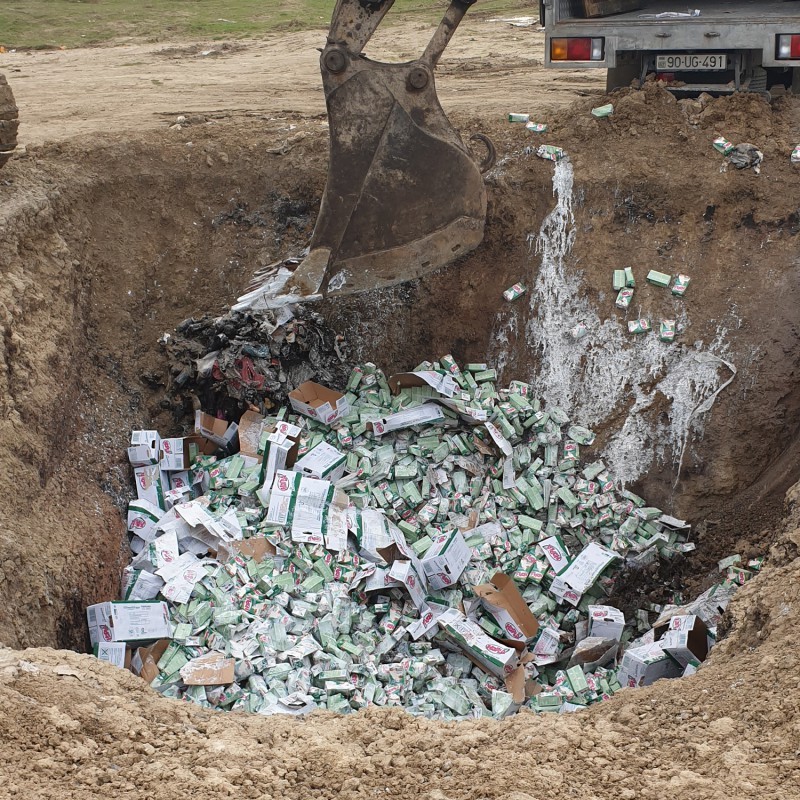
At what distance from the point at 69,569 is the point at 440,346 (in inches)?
121

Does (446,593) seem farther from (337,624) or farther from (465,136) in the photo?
(465,136)

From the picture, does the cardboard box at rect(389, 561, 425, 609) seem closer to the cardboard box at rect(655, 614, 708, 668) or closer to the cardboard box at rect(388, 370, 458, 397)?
the cardboard box at rect(388, 370, 458, 397)

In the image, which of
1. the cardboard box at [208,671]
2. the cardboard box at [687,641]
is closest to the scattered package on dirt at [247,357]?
the cardboard box at [208,671]

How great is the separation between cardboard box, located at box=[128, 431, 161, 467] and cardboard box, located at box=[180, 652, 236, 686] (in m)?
1.70

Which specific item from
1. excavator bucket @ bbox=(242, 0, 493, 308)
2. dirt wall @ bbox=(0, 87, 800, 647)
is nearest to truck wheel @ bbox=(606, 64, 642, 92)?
dirt wall @ bbox=(0, 87, 800, 647)

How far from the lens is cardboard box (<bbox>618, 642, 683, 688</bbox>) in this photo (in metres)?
4.95

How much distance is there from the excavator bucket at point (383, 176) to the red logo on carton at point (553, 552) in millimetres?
1978

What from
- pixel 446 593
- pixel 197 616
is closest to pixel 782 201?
pixel 446 593

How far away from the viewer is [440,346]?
273 inches

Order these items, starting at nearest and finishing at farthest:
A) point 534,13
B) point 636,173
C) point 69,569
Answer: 1. point 69,569
2. point 636,173
3. point 534,13

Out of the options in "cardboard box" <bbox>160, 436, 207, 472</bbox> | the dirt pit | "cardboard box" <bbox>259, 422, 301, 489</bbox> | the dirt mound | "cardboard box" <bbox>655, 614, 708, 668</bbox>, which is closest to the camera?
the dirt mound

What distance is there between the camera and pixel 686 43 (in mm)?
6574

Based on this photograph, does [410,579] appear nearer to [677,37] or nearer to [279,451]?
[279,451]

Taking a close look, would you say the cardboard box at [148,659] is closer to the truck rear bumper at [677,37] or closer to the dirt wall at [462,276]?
the dirt wall at [462,276]
